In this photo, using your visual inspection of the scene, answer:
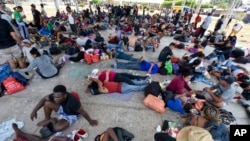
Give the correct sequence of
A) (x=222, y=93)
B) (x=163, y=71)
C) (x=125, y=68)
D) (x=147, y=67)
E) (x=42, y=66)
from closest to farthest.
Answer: (x=222, y=93), (x=42, y=66), (x=163, y=71), (x=147, y=67), (x=125, y=68)

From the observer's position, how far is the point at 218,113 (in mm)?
3246

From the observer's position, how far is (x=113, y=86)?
13.4 ft

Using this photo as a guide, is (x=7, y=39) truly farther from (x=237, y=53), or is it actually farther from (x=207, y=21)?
(x=207, y=21)

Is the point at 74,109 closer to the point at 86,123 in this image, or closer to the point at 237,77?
the point at 86,123

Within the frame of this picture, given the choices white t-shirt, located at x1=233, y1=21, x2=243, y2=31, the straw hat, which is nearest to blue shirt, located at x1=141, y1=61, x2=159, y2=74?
the straw hat

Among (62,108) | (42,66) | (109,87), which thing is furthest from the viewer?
(42,66)

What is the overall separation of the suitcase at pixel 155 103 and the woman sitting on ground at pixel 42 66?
2.87 m

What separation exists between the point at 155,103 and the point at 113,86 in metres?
1.14

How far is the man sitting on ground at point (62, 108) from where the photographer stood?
8.73ft

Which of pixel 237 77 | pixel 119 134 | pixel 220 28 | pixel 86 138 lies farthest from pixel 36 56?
pixel 220 28

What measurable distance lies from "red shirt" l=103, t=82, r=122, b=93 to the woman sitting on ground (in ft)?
5.90

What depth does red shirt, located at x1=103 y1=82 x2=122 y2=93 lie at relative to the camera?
13.3ft

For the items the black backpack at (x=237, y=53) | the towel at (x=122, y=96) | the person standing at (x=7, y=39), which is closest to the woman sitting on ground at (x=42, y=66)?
the person standing at (x=7, y=39)

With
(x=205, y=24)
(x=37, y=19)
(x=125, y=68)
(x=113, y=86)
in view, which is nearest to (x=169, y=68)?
(x=125, y=68)
